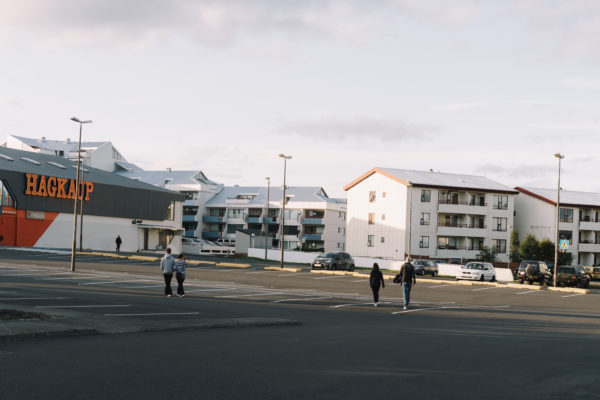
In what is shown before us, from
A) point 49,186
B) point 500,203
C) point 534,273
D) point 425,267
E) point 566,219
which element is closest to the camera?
point 534,273

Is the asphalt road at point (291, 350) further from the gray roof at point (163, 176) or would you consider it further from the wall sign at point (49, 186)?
the gray roof at point (163, 176)

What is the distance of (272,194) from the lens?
113375 mm

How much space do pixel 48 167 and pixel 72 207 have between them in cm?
526

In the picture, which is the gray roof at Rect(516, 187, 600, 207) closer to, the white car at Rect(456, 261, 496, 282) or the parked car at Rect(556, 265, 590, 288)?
the parked car at Rect(556, 265, 590, 288)

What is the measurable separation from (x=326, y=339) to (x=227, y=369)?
5.01 metres

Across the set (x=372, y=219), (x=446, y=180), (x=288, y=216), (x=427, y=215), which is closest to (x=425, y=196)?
(x=427, y=215)

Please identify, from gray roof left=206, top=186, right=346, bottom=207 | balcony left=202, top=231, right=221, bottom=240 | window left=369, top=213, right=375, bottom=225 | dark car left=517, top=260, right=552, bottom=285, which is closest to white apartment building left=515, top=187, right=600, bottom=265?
window left=369, top=213, right=375, bottom=225

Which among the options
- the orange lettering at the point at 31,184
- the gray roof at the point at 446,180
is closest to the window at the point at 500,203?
the gray roof at the point at 446,180

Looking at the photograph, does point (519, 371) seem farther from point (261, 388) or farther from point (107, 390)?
point (107, 390)

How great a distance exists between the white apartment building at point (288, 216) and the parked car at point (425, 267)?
45.7 meters

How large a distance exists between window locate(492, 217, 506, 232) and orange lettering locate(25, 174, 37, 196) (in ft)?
173

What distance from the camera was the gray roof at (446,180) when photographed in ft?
262

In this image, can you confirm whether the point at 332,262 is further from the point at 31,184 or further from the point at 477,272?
the point at 31,184

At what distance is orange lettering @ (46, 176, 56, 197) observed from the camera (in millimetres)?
66875
